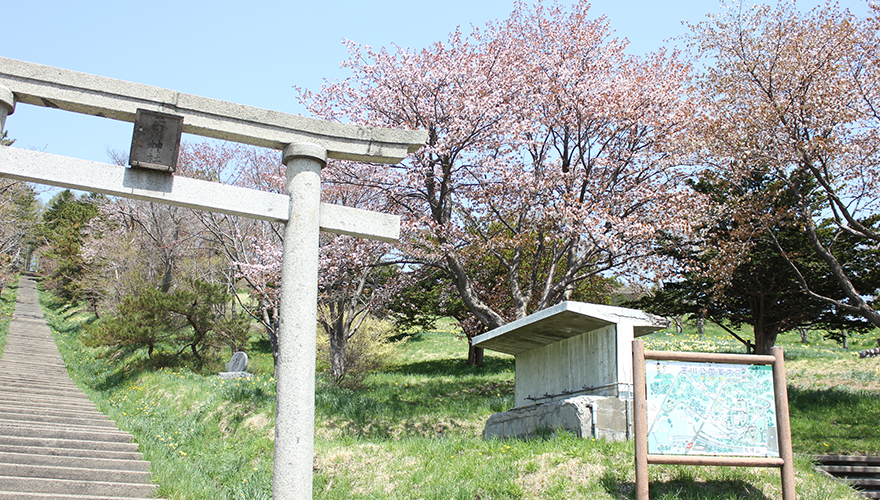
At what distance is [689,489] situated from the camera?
650 centimetres

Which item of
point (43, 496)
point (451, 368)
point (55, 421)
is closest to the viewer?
point (43, 496)

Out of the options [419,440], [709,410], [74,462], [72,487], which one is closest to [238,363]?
[74,462]

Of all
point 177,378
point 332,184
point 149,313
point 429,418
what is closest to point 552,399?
point 429,418

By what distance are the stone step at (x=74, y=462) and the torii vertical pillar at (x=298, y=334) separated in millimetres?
5211

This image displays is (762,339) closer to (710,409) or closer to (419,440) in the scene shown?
(419,440)

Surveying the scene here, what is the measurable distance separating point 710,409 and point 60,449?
990 centimetres

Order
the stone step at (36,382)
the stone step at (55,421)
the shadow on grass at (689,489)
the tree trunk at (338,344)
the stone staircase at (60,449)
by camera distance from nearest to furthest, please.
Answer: the shadow on grass at (689,489)
the stone staircase at (60,449)
the stone step at (55,421)
the stone step at (36,382)
the tree trunk at (338,344)

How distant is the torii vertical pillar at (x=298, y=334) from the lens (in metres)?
5.72

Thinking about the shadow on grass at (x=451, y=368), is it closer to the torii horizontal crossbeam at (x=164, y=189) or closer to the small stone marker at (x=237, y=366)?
the small stone marker at (x=237, y=366)

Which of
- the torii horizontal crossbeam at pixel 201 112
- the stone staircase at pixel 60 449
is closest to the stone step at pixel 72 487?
the stone staircase at pixel 60 449

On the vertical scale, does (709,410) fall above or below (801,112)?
below

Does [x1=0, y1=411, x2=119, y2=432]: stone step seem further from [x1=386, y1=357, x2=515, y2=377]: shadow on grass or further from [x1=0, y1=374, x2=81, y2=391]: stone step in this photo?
[x1=386, y1=357, x2=515, y2=377]: shadow on grass

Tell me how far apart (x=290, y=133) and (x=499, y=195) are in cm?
898

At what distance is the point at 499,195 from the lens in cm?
1491
